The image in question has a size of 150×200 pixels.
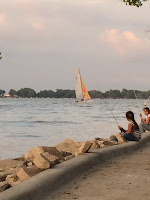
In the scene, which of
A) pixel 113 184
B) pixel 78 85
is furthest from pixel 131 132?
pixel 78 85

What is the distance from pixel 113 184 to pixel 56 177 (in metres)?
0.91

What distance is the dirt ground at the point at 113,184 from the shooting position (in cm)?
629

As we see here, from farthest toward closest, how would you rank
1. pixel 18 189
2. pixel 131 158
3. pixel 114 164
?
1. pixel 131 158
2. pixel 114 164
3. pixel 18 189

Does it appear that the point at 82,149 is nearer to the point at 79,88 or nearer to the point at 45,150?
the point at 45,150

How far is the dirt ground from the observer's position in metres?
6.29

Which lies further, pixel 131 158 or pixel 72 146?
pixel 72 146

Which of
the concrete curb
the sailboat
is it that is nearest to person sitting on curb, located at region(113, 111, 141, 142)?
the concrete curb

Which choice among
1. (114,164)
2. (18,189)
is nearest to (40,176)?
(18,189)

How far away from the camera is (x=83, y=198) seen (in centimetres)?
616

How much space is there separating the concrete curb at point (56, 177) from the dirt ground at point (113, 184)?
0.45ft

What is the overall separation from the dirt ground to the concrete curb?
0.14 m

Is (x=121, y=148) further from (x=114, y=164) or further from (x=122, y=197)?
(x=122, y=197)

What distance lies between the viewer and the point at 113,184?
7.03 meters

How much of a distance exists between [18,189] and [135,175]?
2584mm
